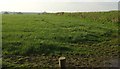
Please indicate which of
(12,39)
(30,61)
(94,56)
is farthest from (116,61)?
(12,39)

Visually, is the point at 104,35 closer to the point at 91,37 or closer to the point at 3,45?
the point at 91,37

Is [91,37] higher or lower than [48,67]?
higher

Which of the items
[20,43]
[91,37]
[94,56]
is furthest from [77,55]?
[91,37]

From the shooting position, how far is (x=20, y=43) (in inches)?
722

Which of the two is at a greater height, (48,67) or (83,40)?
(83,40)

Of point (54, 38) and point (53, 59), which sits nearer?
point (53, 59)

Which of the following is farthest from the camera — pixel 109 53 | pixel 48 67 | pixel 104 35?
pixel 104 35

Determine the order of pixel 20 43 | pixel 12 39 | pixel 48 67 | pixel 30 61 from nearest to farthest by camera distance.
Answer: pixel 48 67, pixel 30 61, pixel 20 43, pixel 12 39

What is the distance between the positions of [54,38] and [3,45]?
4450 mm

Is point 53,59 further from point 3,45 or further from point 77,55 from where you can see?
point 3,45

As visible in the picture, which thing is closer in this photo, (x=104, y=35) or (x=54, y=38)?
(x=54, y=38)

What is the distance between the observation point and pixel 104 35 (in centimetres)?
2355

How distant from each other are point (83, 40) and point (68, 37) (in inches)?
50.1

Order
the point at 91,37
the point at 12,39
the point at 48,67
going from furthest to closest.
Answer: the point at 91,37, the point at 12,39, the point at 48,67
